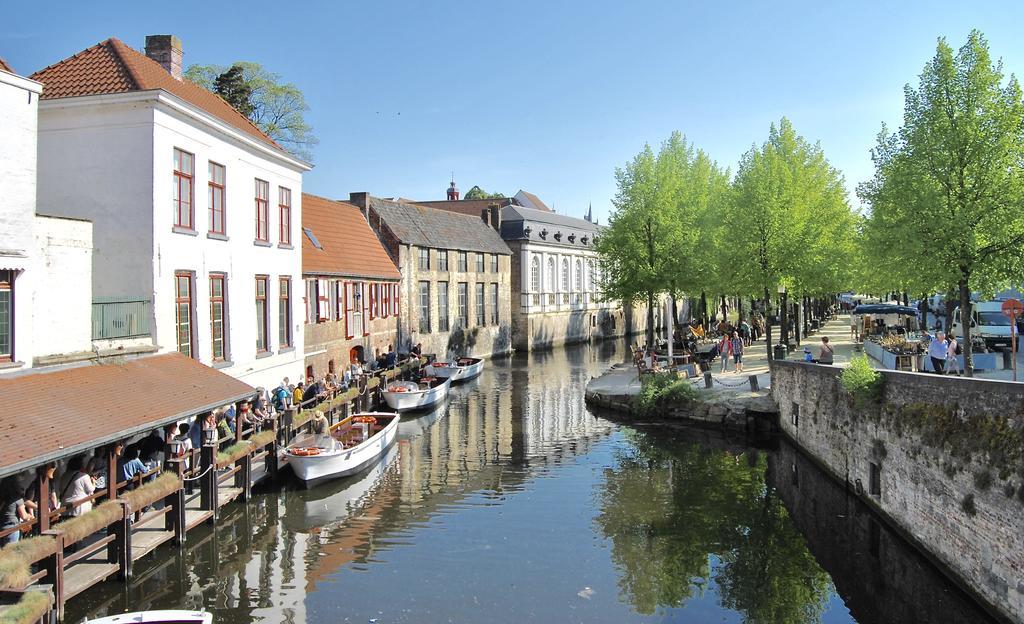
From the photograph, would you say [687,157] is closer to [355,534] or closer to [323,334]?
[323,334]

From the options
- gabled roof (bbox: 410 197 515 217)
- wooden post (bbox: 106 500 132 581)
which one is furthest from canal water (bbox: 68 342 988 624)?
gabled roof (bbox: 410 197 515 217)

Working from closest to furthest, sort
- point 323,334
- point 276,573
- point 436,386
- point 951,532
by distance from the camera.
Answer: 1. point 951,532
2. point 276,573
3. point 323,334
4. point 436,386

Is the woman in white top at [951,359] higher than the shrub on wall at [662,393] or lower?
higher

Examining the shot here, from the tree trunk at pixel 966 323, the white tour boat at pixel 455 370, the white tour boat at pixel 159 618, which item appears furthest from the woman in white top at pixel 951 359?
the white tour boat at pixel 455 370

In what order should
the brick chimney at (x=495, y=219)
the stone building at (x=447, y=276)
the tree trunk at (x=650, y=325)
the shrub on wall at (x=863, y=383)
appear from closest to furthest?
the shrub on wall at (x=863, y=383) < the tree trunk at (x=650, y=325) < the stone building at (x=447, y=276) < the brick chimney at (x=495, y=219)

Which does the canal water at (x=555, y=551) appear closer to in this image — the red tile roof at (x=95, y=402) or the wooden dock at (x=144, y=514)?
the wooden dock at (x=144, y=514)

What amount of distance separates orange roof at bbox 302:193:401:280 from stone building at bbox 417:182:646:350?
17.3 m

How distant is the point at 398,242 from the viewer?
3812 cm

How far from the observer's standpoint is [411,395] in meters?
27.1

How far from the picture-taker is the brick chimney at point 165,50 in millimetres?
19245

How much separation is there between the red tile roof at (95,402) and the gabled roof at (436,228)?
24002 millimetres

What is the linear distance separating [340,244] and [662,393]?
14.7 m

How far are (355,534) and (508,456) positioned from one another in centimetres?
700

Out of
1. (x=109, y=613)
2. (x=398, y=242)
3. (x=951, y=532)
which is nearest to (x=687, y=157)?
(x=398, y=242)
